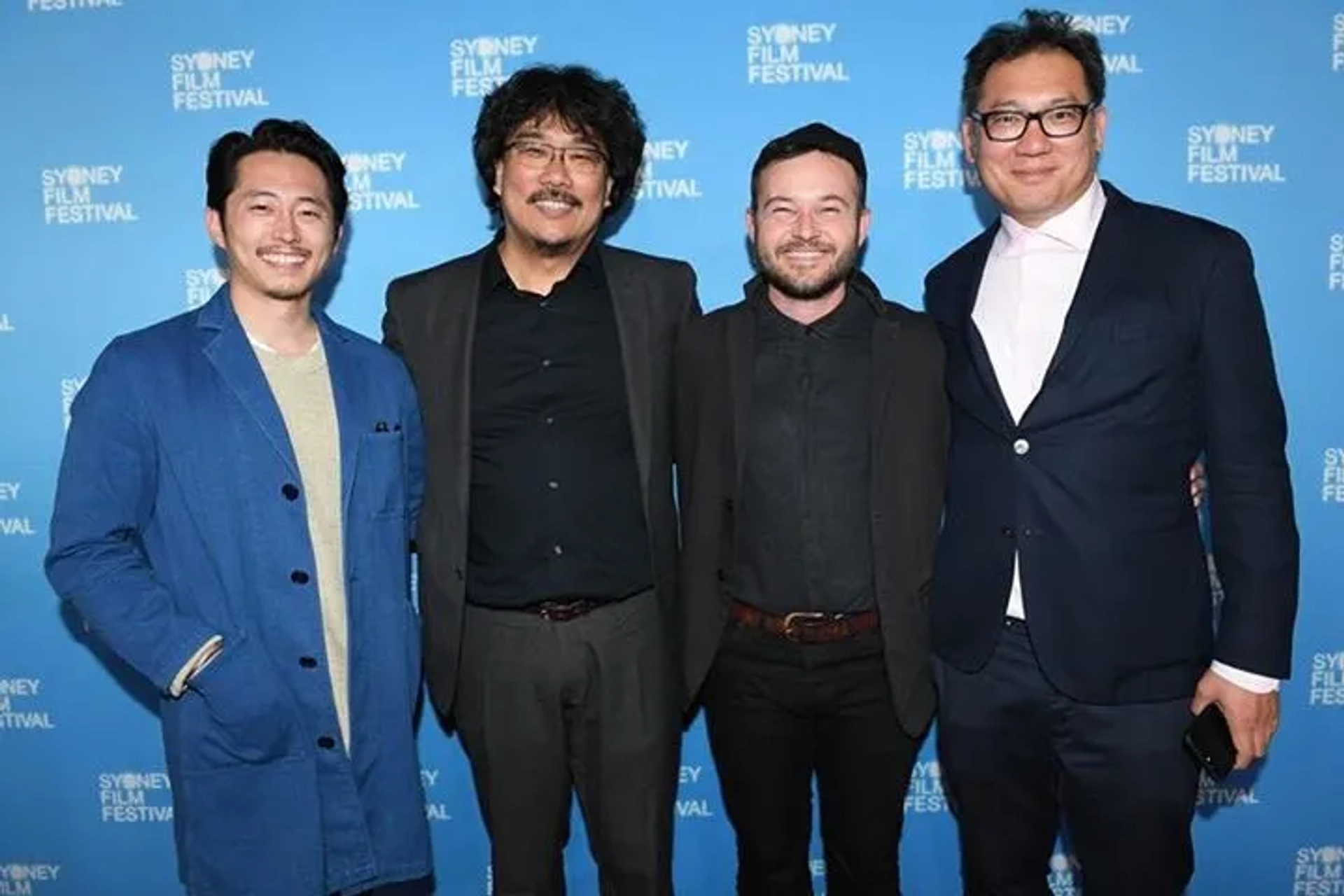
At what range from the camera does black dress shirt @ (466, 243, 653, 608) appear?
2320 millimetres

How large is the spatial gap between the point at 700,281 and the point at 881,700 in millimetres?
1296

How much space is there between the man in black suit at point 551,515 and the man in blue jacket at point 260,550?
7.7 inches

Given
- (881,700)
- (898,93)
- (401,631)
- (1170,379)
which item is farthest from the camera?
(898,93)

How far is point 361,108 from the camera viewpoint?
2.93 m

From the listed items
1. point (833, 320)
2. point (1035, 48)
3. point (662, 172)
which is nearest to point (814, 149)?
point (833, 320)

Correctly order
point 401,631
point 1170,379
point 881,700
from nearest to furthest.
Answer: point 1170,379, point 401,631, point 881,700

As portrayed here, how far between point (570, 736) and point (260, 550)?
0.85 m

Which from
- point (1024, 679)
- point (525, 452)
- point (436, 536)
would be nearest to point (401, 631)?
point (436, 536)

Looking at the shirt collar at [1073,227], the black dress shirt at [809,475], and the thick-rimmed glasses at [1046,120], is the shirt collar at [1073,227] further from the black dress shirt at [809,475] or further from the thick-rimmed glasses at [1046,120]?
the black dress shirt at [809,475]

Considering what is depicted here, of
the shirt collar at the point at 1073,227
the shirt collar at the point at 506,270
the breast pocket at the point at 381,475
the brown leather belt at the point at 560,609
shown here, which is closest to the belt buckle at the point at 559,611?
the brown leather belt at the point at 560,609

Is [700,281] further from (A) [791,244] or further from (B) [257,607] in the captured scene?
(B) [257,607]

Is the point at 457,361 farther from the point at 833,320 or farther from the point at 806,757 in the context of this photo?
the point at 806,757

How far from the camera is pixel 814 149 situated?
232 centimetres

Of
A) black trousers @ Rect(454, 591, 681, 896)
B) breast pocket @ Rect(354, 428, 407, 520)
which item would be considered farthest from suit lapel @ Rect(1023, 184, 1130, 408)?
breast pocket @ Rect(354, 428, 407, 520)
